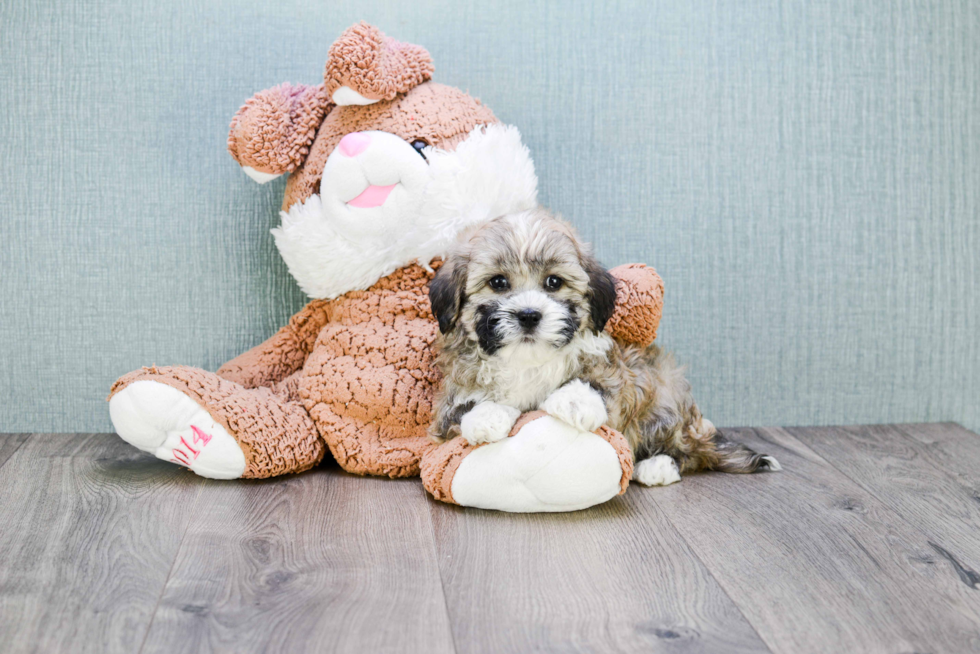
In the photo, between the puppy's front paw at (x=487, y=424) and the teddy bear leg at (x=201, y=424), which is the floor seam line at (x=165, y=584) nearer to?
the teddy bear leg at (x=201, y=424)

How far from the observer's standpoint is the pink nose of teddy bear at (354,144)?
6.18 ft

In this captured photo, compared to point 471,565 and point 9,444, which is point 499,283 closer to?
point 471,565

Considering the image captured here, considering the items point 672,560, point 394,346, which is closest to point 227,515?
point 394,346

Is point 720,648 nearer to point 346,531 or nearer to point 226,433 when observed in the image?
point 346,531

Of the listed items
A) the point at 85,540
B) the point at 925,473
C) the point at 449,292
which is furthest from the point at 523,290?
the point at 925,473

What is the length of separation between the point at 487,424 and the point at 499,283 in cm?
28

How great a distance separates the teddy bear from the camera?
72.9 inches

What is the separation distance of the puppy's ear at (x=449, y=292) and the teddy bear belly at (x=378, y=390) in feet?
0.72

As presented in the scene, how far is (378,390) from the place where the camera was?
1917mm

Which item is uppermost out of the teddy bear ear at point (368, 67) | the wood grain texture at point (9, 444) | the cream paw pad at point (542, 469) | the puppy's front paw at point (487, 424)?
the teddy bear ear at point (368, 67)

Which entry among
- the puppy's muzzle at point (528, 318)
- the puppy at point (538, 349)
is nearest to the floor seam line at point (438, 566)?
the puppy at point (538, 349)

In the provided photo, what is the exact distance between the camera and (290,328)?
2174 mm

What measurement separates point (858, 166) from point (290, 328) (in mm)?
1621

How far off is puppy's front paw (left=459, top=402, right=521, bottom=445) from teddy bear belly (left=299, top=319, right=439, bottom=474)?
242 millimetres
